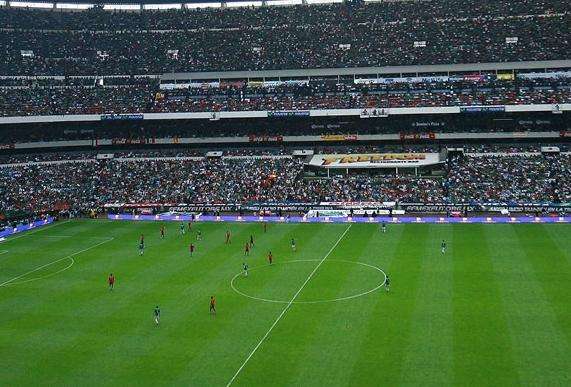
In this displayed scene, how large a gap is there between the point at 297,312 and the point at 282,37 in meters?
72.4

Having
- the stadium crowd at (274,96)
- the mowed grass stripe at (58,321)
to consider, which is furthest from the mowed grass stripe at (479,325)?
the stadium crowd at (274,96)

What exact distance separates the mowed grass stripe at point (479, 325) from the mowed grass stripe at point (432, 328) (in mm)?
401

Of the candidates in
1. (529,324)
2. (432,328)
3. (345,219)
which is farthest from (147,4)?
(529,324)

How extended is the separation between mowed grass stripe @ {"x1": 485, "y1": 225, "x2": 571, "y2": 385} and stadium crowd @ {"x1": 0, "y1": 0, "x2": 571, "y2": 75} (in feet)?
166

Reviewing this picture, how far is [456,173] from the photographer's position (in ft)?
255

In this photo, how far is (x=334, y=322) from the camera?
32.6m

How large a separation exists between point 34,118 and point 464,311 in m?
67.1

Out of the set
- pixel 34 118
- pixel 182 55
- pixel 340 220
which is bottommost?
pixel 340 220

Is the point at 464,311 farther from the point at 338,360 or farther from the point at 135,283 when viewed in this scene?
the point at 135,283

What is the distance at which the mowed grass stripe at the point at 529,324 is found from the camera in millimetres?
25438

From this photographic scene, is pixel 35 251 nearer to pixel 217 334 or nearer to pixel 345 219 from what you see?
pixel 217 334

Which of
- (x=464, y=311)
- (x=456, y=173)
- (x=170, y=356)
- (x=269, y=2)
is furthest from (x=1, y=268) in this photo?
(x=269, y=2)

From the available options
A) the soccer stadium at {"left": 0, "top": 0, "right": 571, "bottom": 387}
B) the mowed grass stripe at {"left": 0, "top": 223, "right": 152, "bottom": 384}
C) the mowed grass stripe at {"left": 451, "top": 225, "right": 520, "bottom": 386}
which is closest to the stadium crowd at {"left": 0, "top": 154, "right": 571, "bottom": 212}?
the soccer stadium at {"left": 0, "top": 0, "right": 571, "bottom": 387}

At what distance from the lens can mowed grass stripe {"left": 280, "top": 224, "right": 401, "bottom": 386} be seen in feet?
85.9
